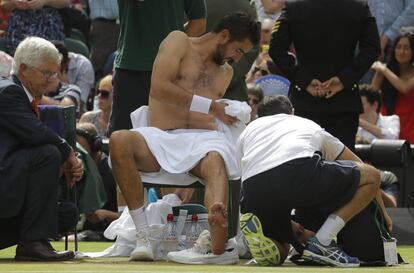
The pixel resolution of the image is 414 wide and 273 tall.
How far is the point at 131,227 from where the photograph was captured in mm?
9445

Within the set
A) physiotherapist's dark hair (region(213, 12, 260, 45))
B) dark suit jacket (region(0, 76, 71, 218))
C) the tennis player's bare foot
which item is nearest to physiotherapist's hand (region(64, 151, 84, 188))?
dark suit jacket (region(0, 76, 71, 218))

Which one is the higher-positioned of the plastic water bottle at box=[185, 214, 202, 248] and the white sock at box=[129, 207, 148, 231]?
the white sock at box=[129, 207, 148, 231]

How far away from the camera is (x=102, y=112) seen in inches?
530

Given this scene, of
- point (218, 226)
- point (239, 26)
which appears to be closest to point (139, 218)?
point (218, 226)

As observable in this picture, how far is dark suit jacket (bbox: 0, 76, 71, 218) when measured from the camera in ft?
27.7

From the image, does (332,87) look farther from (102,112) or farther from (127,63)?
(102,112)

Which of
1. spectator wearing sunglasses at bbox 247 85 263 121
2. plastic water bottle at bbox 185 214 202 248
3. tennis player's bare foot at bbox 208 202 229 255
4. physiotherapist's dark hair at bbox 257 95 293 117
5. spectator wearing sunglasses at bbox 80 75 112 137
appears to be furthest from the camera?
spectator wearing sunglasses at bbox 80 75 112 137

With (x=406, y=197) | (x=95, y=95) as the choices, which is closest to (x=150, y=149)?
(x=406, y=197)

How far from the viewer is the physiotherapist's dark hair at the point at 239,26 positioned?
9.39 meters

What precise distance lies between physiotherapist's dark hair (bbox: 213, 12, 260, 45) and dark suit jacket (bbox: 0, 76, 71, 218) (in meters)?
1.57

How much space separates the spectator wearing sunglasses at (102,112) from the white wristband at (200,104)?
4105mm

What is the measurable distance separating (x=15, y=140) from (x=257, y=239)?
1674 mm

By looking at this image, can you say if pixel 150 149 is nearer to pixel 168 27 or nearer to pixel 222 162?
pixel 222 162

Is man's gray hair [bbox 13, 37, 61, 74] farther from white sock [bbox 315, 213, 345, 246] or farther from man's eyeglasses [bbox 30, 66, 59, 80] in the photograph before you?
white sock [bbox 315, 213, 345, 246]
